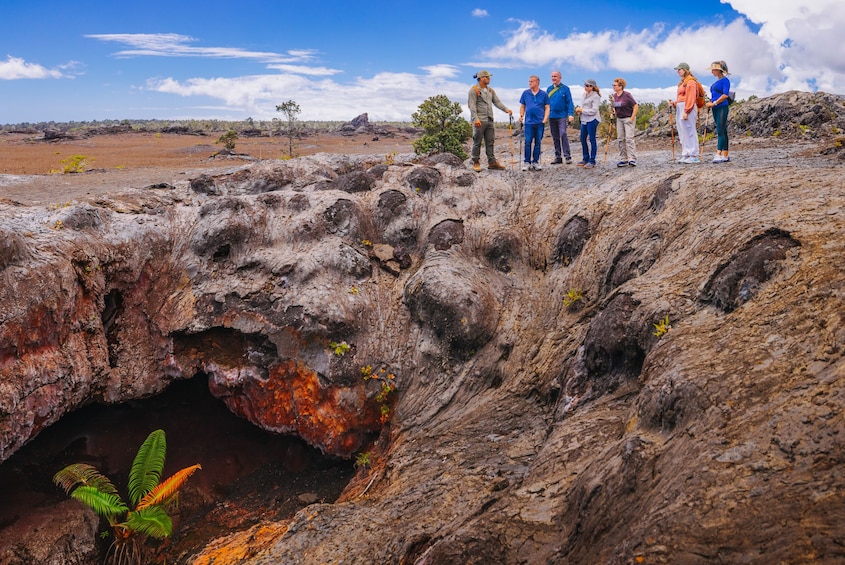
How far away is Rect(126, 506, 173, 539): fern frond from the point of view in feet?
35.7

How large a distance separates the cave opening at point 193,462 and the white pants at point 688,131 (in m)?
12.8

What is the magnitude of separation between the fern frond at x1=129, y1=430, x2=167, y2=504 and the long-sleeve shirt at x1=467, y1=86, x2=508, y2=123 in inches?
482

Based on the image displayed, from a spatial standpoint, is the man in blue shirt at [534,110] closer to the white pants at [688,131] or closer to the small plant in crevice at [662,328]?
the white pants at [688,131]

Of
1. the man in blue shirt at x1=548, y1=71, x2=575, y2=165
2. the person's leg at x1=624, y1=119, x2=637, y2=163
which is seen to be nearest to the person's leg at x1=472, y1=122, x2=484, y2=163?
the man in blue shirt at x1=548, y1=71, x2=575, y2=165

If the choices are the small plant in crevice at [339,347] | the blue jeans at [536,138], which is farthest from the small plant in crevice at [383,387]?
the blue jeans at [536,138]

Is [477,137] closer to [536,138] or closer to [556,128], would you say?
[536,138]

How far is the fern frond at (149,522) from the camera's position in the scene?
10.9m

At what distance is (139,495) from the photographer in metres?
11.7

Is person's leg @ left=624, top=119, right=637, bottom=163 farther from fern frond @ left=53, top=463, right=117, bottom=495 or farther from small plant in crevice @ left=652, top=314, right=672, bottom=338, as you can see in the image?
fern frond @ left=53, top=463, right=117, bottom=495

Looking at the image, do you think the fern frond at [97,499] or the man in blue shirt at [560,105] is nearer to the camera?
the fern frond at [97,499]

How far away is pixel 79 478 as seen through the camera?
36.6 ft

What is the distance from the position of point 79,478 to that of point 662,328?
1178 cm

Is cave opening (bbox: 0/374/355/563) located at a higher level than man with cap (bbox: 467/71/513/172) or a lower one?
lower

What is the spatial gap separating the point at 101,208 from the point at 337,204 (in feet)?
19.9
